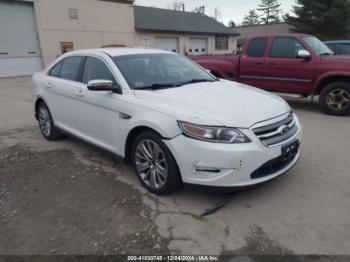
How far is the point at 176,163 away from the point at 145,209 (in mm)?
613

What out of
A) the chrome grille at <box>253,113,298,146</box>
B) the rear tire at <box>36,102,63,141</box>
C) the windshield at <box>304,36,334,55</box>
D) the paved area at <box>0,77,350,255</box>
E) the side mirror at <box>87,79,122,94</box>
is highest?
the windshield at <box>304,36,334,55</box>

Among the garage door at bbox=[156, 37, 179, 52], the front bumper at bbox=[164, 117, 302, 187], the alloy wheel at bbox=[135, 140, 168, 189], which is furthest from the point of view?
the garage door at bbox=[156, 37, 179, 52]

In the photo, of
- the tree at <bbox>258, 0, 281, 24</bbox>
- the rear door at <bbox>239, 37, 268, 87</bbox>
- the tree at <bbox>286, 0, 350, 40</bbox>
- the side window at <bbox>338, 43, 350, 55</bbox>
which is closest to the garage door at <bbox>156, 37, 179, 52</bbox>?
the tree at <bbox>286, 0, 350, 40</bbox>

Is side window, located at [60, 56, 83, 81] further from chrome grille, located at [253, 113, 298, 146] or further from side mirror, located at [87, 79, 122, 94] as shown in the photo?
chrome grille, located at [253, 113, 298, 146]

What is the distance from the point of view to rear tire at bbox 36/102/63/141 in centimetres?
564

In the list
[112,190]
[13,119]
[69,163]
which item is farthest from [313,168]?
[13,119]

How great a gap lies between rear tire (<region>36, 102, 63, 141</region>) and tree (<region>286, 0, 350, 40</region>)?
105ft

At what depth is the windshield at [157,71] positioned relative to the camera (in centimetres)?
406

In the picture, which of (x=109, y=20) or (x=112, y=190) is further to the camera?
(x=109, y=20)

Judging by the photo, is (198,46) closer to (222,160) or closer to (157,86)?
(157,86)

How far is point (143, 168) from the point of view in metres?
3.79

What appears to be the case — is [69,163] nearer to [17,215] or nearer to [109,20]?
[17,215]

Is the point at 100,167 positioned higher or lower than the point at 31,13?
lower

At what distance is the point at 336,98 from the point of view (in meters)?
7.32
